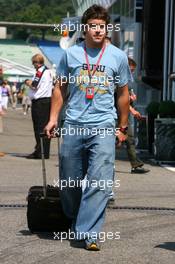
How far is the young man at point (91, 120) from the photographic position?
6672 mm

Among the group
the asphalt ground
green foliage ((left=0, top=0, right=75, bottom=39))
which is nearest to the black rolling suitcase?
the asphalt ground

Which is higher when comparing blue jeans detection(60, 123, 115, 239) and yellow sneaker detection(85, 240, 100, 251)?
blue jeans detection(60, 123, 115, 239)

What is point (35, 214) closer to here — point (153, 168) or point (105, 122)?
point (105, 122)

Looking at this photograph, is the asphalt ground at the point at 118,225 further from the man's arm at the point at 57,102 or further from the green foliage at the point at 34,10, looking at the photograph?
the green foliage at the point at 34,10

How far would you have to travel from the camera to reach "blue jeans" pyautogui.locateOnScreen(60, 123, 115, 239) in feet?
21.8

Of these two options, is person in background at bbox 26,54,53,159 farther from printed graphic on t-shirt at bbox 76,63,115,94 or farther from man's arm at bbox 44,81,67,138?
printed graphic on t-shirt at bbox 76,63,115,94

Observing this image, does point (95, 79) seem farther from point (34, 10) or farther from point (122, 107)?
point (34, 10)

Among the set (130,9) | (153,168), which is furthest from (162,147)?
(130,9)

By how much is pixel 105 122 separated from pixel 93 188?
54 centimetres

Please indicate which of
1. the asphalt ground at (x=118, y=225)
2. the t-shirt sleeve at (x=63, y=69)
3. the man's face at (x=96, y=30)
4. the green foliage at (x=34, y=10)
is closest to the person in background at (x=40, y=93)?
the asphalt ground at (x=118, y=225)

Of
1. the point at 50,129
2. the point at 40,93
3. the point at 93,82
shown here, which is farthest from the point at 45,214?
the point at 40,93

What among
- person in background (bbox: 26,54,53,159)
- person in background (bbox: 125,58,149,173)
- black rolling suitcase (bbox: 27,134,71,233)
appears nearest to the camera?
black rolling suitcase (bbox: 27,134,71,233)

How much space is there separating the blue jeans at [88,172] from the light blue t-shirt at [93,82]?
9 centimetres

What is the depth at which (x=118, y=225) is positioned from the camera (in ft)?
26.0
